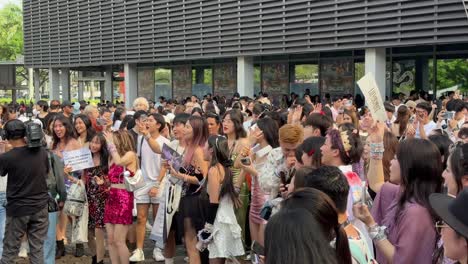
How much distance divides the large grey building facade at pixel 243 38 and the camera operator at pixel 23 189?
512 inches

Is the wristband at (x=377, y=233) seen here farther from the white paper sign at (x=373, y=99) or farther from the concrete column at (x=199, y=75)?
the concrete column at (x=199, y=75)

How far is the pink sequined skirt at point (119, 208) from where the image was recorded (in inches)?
286

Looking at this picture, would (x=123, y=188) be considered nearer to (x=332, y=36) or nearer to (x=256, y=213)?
(x=256, y=213)

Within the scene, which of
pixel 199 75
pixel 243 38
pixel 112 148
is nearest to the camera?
pixel 112 148

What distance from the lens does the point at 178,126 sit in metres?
7.98

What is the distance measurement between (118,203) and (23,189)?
3.47 feet

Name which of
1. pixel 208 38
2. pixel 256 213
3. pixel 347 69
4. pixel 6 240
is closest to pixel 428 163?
pixel 256 213

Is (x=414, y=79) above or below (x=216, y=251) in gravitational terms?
above

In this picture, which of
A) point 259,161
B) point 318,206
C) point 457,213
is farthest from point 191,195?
point 457,213

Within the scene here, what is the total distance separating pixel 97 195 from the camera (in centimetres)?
786

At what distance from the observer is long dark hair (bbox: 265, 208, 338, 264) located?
2.38 meters

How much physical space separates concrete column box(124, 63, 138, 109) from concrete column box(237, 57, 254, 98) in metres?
8.48

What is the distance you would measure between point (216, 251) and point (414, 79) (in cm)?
1544

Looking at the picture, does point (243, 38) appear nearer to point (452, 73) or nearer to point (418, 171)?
point (452, 73)
